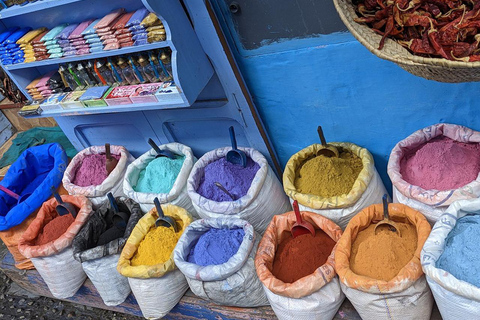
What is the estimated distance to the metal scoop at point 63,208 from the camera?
2402 millimetres

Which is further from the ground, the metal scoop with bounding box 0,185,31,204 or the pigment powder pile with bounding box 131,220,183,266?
the metal scoop with bounding box 0,185,31,204

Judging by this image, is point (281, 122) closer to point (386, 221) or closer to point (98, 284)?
point (386, 221)

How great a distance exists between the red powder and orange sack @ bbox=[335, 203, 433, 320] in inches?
61.3

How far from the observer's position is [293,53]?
1.87m

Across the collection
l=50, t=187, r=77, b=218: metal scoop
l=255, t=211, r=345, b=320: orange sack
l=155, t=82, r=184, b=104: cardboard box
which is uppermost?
l=155, t=82, r=184, b=104: cardboard box

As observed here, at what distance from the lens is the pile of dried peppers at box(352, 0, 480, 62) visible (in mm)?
1135

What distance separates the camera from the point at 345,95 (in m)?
1.94

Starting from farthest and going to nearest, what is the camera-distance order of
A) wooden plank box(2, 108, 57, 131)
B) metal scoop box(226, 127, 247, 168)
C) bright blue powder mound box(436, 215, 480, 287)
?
1. wooden plank box(2, 108, 57, 131)
2. metal scoop box(226, 127, 247, 168)
3. bright blue powder mound box(436, 215, 480, 287)

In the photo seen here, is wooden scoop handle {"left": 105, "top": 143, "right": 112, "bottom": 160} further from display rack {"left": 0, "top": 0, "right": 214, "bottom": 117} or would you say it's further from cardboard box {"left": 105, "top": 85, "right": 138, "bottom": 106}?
cardboard box {"left": 105, "top": 85, "right": 138, "bottom": 106}

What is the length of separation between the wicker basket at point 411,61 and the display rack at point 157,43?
73 centimetres

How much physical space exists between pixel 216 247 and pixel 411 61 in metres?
1.18

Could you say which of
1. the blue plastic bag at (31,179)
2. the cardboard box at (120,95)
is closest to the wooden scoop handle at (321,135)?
the cardboard box at (120,95)

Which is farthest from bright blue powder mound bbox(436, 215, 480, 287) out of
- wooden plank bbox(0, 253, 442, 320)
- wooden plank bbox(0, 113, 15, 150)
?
wooden plank bbox(0, 113, 15, 150)

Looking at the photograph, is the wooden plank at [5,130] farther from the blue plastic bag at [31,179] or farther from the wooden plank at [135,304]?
the wooden plank at [135,304]
